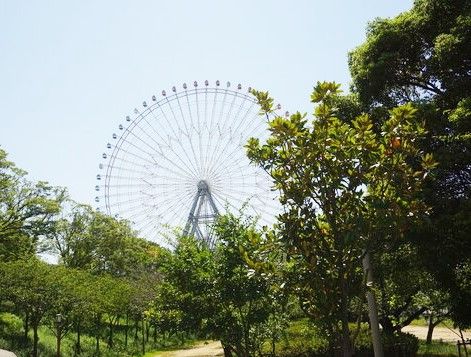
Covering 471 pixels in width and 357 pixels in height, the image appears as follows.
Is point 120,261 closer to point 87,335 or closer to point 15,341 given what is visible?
point 87,335

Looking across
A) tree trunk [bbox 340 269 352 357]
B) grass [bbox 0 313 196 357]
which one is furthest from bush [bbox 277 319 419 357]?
grass [bbox 0 313 196 357]

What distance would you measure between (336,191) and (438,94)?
343 inches

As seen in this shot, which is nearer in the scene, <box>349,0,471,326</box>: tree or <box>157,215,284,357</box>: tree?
<box>349,0,471,326</box>: tree

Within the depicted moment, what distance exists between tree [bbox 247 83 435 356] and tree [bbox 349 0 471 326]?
462 cm

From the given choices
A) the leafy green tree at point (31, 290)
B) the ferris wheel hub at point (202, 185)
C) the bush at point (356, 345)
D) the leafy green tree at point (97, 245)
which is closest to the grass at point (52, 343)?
the leafy green tree at point (31, 290)

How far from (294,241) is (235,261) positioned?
6.57 metres

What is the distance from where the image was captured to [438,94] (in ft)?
41.8

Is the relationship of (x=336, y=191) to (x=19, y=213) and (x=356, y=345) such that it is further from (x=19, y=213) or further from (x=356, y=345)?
(x=19, y=213)

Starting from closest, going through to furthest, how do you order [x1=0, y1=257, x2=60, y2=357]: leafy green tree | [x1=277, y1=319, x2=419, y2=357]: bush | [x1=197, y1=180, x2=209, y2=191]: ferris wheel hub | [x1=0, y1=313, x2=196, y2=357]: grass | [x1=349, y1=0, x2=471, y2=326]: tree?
1. [x1=349, y1=0, x2=471, y2=326]: tree
2. [x1=277, y1=319, x2=419, y2=357]: bush
3. [x1=0, y1=257, x2=60, y2=357]: leafy green tree
4. [x1=0, y1=313, x2=196, y2=357]: grass
5. [x1=197, y1=180, x2=209, y2=191]: ferris wheel hub

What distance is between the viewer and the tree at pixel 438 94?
1068cm

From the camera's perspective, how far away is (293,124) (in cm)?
535

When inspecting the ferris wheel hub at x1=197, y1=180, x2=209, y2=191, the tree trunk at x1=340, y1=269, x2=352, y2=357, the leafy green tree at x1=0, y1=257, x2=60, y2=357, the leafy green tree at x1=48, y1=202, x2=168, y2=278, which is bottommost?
the tree trunk at x1=340, y1=269, x2=352, y2=357

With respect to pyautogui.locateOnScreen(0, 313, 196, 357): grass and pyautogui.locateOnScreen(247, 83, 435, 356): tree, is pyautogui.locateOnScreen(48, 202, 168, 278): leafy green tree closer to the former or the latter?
pyautogui.locateOnScreen(0, 313, 196, 357): grass

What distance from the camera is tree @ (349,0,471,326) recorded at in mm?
10680
